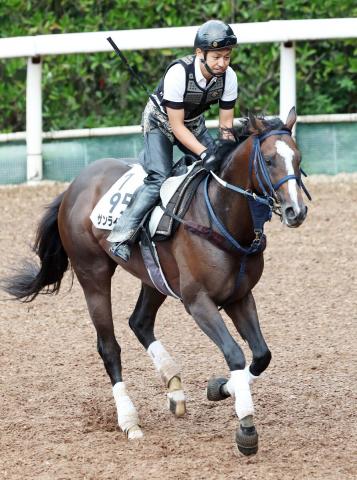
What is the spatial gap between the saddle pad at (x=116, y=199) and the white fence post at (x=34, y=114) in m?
5.85

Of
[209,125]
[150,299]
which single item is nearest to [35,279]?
[150,299]

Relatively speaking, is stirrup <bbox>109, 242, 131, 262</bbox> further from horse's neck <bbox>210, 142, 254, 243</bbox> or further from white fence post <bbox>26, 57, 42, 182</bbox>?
white fence post <bbox>26, 57, 42, 182</bbox>

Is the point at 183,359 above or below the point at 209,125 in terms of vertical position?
below

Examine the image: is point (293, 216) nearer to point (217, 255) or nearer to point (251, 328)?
point (217, 255)

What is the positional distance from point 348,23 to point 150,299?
6.04 m

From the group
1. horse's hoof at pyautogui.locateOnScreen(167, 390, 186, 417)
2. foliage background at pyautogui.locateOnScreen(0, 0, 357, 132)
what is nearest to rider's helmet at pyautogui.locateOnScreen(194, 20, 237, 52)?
horse's hoof at pyautogui.locateOnScreen(167, 390, 186, 417)

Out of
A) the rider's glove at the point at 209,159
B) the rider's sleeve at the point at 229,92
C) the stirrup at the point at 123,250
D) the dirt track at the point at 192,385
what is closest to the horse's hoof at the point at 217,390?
the dirt track at the point at 192,385

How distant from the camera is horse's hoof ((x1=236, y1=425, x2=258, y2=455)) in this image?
6.05 metres

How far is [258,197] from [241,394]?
1.08 metres

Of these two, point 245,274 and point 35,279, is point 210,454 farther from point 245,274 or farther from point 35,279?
point 35,279

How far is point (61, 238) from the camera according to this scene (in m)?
7.64

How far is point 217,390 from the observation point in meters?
6.92

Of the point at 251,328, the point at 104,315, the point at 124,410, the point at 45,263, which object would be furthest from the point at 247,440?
the point at 45,263

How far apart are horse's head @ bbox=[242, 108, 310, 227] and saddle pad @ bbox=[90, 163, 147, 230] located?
44.8 inches
